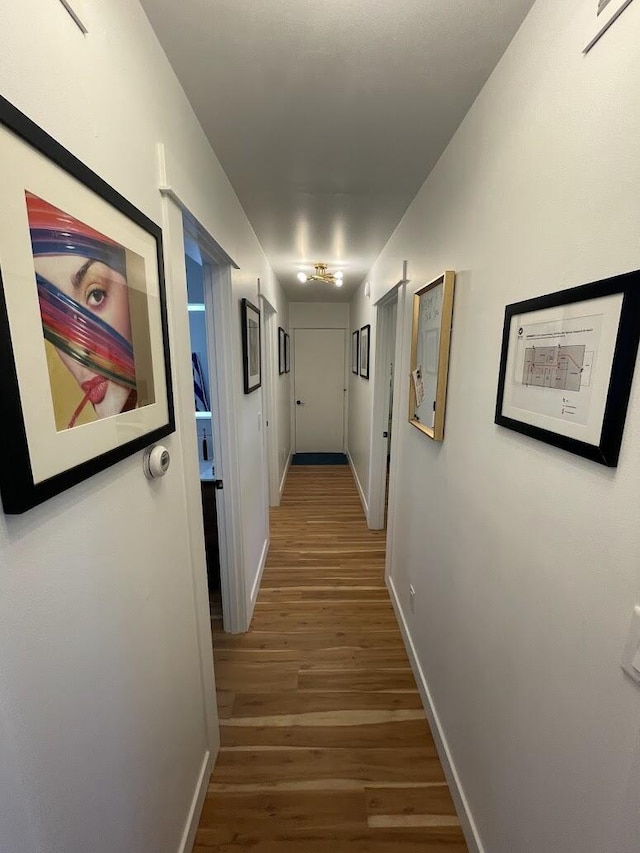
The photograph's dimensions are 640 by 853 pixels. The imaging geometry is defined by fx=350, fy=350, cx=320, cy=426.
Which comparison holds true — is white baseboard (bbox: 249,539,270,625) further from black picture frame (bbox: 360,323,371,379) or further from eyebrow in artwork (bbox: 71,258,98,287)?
eyebrow in artwork (bbox: 71,258,98,287)

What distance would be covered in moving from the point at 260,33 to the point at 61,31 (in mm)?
527

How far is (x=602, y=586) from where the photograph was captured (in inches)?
25.7

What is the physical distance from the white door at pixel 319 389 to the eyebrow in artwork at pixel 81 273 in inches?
191

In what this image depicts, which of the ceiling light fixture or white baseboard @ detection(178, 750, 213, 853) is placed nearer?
white baseboard @ detection(178, 750, 213, 853)

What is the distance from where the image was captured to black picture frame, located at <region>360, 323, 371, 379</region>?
137 inches

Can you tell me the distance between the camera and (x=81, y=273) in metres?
0.62

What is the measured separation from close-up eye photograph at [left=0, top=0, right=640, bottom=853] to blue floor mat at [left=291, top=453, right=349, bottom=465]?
3.39 metres

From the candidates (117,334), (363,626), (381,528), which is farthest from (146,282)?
(381,528)

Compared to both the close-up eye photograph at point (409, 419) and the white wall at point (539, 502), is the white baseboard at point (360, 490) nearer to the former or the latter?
the close-up eye photograph at point (409, 419)

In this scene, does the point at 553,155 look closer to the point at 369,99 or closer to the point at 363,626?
the point at 369,99

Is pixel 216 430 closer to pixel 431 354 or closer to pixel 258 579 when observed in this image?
pixel 431 354

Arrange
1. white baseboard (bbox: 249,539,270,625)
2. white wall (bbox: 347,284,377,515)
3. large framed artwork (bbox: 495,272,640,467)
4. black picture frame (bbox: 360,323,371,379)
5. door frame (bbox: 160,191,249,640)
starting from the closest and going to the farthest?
large framed artwork (bbox: 495,272,640,467)
door frame (bbox: 160,191,249,640)
white baseboard (bbox: 249,539,270,625)
white wall (bbox: 347,284,377,515)
black picture frame (bbox: 360,323,371,379)

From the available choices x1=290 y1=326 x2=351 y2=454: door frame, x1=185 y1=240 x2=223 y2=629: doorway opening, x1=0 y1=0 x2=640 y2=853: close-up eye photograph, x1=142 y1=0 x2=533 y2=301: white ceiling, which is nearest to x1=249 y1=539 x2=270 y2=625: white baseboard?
x1=185 y1=240 x2=223 y2=629: doorway opening

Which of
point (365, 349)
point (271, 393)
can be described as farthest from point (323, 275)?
point (271, 393)
